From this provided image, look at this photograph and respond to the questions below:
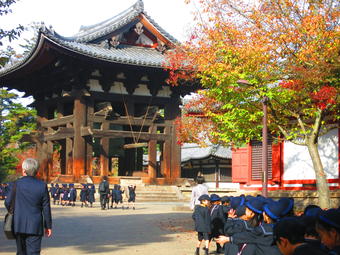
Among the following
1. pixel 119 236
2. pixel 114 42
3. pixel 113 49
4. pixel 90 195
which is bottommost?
pixel 119 236

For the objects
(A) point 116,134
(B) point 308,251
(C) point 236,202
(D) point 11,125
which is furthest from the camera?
(D) point 11,125

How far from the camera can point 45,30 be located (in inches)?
1062

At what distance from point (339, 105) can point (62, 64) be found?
18453 millimetres

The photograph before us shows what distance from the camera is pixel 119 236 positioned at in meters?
13.9

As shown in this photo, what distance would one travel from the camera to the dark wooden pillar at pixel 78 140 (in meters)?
29.4

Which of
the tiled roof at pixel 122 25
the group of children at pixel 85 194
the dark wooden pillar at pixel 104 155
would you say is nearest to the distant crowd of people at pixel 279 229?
the group of children at pixel 85 194

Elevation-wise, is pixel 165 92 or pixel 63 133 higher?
pixel 165 92

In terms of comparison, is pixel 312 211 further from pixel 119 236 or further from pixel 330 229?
pixel 119 236

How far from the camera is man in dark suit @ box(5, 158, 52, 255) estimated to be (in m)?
7.18

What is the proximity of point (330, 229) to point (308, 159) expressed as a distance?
16.6m

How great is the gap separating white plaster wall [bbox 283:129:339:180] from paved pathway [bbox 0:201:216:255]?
4887 millimetres

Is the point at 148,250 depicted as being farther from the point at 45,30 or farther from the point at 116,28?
the point at 116,28

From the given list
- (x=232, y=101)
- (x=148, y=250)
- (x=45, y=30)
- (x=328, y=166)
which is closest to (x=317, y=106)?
(x=232, y=101)

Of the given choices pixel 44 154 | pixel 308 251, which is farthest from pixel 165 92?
pixel 308 251
